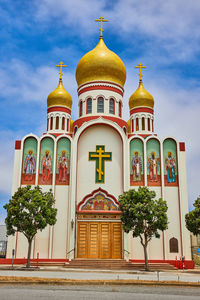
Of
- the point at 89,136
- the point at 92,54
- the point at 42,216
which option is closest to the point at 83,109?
the point at 89,136

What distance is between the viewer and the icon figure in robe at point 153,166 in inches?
1123

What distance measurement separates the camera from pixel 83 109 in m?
32.1

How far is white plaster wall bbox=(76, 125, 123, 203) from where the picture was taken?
28.3m

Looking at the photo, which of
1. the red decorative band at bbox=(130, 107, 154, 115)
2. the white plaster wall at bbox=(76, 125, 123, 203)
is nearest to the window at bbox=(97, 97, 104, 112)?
the white plaster wall at bbox=(76, 125, 123, 203)

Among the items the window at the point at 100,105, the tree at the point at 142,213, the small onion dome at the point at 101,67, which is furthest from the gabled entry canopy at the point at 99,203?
the small onion dome at the point at 101,67

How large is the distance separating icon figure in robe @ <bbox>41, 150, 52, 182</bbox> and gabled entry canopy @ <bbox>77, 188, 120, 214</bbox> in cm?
383

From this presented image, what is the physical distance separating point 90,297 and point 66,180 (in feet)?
57.7

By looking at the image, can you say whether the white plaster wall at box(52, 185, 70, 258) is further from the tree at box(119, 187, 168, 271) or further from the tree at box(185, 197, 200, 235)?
the tree at box(185, 197, 200, 235)

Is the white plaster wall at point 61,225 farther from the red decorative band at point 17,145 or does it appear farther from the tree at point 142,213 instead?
the tree at point 142,213

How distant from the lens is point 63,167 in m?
28.8

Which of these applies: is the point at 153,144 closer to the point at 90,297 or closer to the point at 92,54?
the point at 92,54

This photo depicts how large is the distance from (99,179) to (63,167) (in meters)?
3.35

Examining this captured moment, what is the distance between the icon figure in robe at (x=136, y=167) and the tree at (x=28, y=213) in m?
8.56

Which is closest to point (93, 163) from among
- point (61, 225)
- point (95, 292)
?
point (61, 225)
